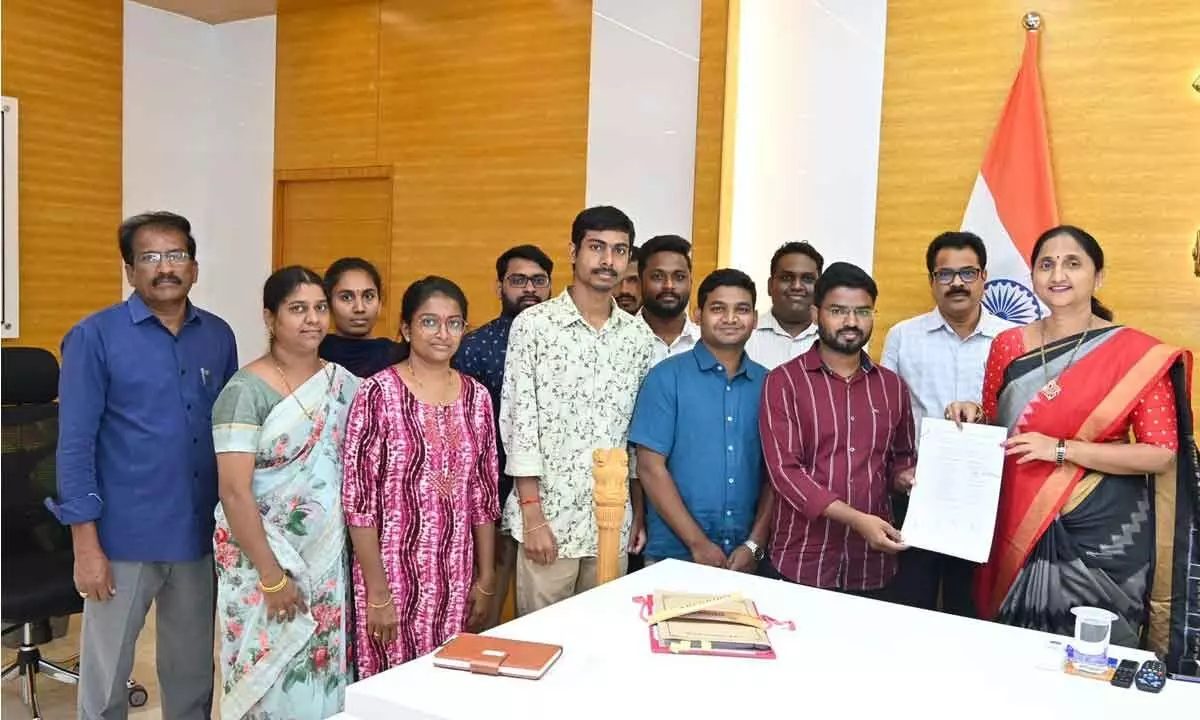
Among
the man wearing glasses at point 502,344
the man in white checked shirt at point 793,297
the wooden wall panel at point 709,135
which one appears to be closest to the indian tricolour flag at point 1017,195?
the man in white checked shirt at point 793,297

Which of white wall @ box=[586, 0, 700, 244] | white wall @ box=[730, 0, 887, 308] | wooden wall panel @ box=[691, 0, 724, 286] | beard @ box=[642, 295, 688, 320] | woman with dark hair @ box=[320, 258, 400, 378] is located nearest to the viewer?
woman with dark hair @ box=[320, 258, 400, 378]

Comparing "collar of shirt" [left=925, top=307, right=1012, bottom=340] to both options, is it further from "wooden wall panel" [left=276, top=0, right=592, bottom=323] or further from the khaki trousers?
"wooden wall panel" [left=276, top=0, right=592, bottom=323]

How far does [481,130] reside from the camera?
5.08 meters

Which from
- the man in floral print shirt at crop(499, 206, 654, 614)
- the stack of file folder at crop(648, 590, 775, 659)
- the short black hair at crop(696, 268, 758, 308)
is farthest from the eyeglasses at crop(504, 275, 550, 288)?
the stack of file folder at crop(648, 590, 775, 659)

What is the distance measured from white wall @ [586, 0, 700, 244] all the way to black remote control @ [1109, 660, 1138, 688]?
2942mm

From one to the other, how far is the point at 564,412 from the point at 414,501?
46 cm

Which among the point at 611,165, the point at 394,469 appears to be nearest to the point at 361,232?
the point at 611,165

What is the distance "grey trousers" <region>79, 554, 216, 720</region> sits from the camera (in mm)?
2488

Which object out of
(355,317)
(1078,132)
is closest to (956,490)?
(355,317)

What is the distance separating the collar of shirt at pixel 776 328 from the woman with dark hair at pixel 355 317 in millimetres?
1308

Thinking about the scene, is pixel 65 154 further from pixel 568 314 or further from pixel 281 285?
pixel 568 314

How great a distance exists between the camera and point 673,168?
4.39 metres

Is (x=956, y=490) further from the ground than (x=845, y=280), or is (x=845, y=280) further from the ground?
(x=845, y=280)

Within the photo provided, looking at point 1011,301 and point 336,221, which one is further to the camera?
point 336,221
